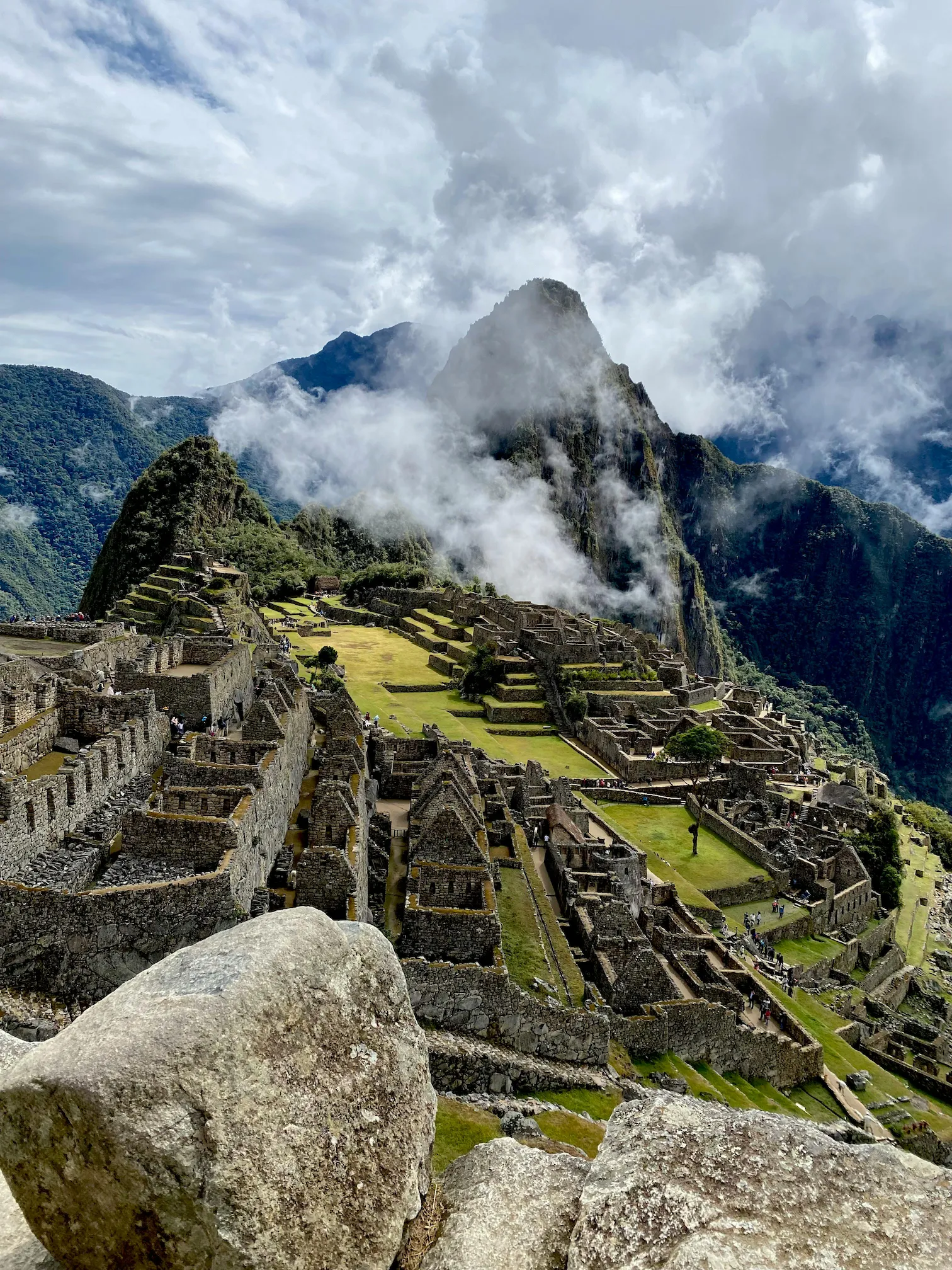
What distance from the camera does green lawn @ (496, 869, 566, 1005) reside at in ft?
51.6

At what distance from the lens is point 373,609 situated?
8519 cm

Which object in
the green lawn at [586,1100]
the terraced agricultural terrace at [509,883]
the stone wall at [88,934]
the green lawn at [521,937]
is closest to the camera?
the stone wall at [88,934]

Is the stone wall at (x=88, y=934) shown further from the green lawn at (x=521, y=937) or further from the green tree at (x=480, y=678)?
the green tree at (x=480, y=678)

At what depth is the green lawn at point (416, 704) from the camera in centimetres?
4259

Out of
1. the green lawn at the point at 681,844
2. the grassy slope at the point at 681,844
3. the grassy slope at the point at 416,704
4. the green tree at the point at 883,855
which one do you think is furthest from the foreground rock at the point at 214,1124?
the green tree at the point at 883,855

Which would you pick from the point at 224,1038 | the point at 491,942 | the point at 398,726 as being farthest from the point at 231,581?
the point at 224,1038

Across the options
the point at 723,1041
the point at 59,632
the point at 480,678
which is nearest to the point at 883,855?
the point at 723,1041

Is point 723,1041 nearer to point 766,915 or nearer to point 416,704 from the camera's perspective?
point 766,915

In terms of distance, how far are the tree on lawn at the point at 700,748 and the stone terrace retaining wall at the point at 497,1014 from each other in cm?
2928

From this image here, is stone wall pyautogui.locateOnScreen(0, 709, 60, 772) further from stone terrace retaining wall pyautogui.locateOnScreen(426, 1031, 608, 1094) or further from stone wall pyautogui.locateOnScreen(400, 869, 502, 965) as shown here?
stone terrace retaining wall pyautogui.locateOnScreen(426, 1031, 608, 1094)

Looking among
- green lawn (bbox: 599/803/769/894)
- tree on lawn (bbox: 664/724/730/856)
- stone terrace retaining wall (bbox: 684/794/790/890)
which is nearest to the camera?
green lawn (bbox: 599/803/769/894)

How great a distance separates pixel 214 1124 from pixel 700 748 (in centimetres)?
4318

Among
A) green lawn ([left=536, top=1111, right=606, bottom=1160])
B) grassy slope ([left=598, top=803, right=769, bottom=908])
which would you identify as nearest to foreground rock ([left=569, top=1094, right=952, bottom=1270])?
green lawn ([left=536, top=1111, right=606, bottom=1160])

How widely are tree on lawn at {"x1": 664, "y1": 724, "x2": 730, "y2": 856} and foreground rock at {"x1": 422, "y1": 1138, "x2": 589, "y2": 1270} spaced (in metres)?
37.8
